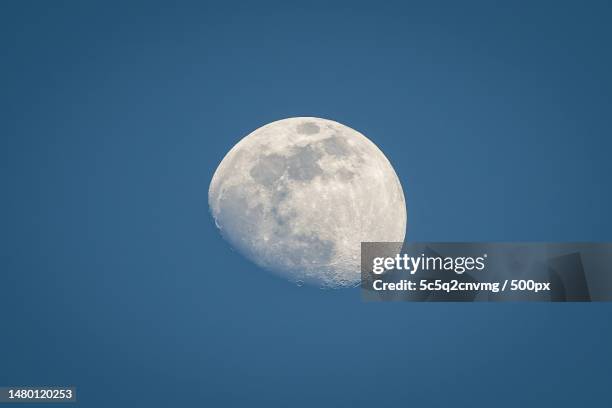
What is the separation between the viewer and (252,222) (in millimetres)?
17297

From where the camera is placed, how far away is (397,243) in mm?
18109

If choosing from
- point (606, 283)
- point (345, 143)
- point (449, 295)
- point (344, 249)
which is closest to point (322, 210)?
point (344, 249)

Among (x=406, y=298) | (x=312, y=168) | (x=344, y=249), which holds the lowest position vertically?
(x=406, y=298)

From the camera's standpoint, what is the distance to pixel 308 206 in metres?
17.0

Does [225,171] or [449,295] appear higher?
[225,171]

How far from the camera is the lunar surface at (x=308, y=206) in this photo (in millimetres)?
17047

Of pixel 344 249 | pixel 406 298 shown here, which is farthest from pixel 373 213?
pixel 406 298

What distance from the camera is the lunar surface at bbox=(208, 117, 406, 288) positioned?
55.9ft

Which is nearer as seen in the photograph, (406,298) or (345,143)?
(406,298)

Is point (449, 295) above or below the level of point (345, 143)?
below

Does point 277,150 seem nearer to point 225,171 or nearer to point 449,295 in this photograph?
point 225,171

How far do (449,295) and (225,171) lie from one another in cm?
699

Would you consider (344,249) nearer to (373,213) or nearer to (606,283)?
(373,213)

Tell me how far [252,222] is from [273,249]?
90cm
